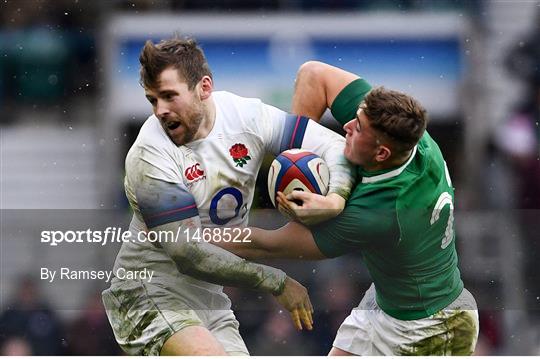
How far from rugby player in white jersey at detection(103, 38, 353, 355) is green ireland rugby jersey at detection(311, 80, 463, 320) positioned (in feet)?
0.40

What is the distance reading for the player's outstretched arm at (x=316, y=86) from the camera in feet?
19.0

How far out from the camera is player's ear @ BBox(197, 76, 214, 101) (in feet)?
18.9

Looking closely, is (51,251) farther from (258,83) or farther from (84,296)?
(258,83)

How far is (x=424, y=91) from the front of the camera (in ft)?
18.9

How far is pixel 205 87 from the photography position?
5.76m

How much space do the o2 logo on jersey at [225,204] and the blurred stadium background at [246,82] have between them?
11cm

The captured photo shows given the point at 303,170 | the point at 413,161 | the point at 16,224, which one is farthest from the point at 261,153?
the point at 16,224

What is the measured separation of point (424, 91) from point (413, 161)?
0.91 feet

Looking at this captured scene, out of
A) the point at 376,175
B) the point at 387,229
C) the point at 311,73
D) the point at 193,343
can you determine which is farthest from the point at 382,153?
the point at 193,343

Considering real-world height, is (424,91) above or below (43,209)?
above

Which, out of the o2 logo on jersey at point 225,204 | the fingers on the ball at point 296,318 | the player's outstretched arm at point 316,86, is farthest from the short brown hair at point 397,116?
the fingers on the ball at point 296,318

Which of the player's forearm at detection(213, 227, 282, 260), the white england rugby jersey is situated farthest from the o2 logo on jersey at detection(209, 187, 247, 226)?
the player's forearm at detection(213, 227, 282, 260)

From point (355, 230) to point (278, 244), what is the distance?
1.00ft

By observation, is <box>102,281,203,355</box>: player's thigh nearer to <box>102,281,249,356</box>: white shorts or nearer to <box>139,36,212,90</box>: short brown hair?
<box>102,281,249,356</box>: white shorts
